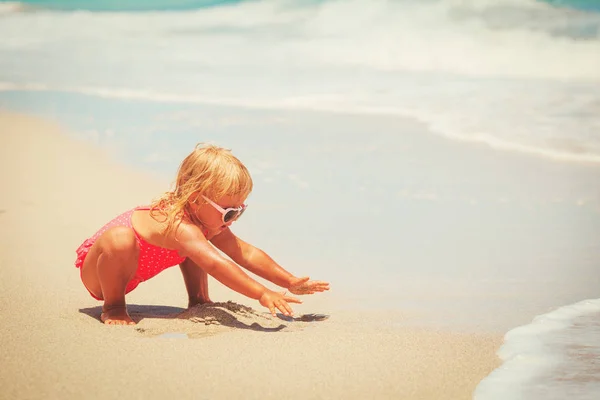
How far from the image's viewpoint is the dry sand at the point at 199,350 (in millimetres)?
2098

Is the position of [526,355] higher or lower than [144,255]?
lower

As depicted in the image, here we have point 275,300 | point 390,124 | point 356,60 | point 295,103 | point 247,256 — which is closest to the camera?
point 275,300

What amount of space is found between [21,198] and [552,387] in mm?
3966

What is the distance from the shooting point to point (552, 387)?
2.17 meters

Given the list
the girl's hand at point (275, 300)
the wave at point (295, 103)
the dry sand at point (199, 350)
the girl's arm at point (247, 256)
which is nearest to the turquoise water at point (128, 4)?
the wave at point (295, 103)

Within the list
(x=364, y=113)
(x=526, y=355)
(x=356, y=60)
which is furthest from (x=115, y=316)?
(x=356, y=60)

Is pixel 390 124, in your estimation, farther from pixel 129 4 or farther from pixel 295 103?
pixel 129 4

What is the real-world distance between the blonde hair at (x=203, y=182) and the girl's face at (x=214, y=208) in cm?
2

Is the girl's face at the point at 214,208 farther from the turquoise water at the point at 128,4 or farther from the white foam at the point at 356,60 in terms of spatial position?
the turquoise water at the point at 128,4

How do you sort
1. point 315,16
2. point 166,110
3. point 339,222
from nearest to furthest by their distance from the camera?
point 339,222
point 166,110
point 315,16

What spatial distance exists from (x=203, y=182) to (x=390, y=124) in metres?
4.05

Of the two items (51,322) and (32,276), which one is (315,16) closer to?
(32,276)

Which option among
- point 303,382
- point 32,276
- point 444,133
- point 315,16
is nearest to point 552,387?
point 303,382

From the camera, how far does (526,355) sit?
98.0 inches
